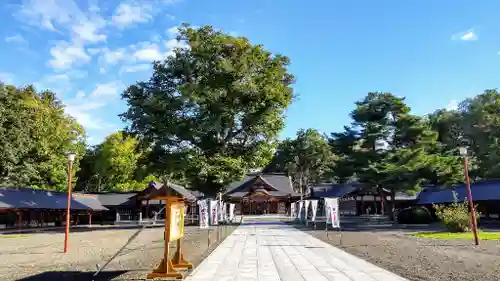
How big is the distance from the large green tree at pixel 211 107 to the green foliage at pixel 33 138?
857 cm

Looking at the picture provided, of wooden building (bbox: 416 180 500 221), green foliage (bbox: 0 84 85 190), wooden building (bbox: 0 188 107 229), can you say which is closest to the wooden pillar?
wooden building (bbox: 0 188 107 229)

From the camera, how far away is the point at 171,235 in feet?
29.4

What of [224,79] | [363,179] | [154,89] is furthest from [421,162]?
[154,89]

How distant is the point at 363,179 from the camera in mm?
34375

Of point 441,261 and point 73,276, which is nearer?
point 73,276

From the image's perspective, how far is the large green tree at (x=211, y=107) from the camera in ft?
105

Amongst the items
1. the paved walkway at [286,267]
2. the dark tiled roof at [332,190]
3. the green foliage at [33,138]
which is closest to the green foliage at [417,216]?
the dark tiled roof at [332,190]

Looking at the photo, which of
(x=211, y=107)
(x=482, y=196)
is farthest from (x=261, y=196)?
(x=482, y=196)

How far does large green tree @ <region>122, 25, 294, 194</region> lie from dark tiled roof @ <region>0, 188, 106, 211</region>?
10.3 metres

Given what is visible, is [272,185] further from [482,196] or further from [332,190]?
[482,196]

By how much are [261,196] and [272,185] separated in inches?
188

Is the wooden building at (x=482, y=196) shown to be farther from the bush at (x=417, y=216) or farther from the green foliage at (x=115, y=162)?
the green foliage at (x=115, y=162)

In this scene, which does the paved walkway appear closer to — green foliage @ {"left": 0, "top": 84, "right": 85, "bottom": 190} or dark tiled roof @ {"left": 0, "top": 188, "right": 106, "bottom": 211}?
dark tiled roof @ {"left": 0, "top": 188, "right": 106, "bottom": 211}

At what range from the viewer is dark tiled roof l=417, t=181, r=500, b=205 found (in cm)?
3006
